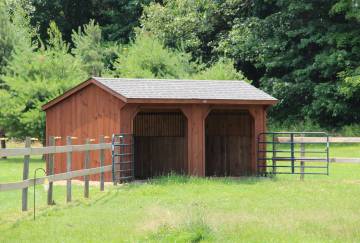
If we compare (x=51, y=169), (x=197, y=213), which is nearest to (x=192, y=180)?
(x=51, y=169)

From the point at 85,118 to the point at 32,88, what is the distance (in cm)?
1179

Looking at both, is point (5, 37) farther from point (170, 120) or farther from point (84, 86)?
point (84, 86)

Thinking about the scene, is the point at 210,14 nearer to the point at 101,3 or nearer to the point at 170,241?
the point at 101,3

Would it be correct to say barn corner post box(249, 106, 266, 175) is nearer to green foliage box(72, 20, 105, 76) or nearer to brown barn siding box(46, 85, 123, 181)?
brown barn siding box(46, 85, 123, 181)

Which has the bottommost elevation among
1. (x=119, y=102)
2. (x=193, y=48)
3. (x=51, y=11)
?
(x=119, y=102)

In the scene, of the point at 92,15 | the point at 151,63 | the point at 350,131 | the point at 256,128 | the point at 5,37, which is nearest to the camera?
the point at 256,128

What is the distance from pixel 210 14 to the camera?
1718 inches

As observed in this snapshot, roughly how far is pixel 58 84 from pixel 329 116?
1480 cm

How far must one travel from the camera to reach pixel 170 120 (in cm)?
2416

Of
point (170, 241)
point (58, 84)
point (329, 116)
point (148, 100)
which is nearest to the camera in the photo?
point (170, 241)

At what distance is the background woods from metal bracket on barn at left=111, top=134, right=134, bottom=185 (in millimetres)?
12158

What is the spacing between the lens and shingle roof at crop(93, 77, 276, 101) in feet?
68.4

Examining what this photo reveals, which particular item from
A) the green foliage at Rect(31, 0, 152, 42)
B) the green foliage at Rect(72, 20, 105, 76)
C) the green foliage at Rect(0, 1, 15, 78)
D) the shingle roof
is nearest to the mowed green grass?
the shingle roof

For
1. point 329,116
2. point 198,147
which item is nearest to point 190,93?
point 198,147
